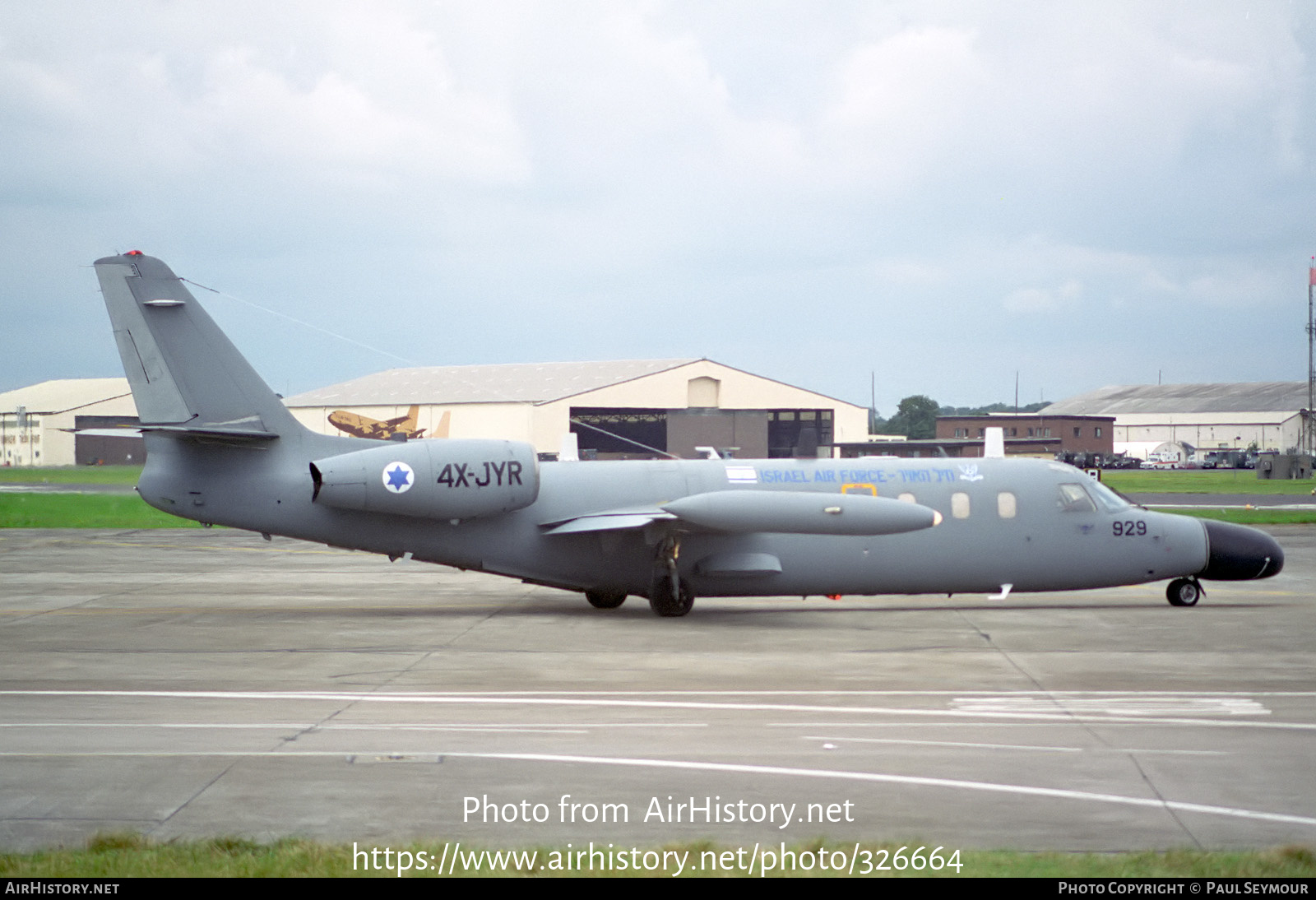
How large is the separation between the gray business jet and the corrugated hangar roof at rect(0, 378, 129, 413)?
88253 millimetres

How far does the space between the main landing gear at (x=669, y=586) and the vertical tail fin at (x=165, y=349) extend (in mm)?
7085

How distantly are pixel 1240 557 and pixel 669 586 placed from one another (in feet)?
34.9

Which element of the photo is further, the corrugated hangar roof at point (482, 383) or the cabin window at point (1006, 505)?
the corrugated hangar roof at point (482, 383)

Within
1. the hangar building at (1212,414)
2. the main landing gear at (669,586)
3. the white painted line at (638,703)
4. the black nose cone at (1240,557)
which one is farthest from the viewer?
the hangar building at (1212,414)

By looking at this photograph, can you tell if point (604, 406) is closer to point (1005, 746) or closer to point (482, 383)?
point (482, 383)

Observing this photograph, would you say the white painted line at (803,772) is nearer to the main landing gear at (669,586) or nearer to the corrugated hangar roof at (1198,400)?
the main landing gear at (669,586)

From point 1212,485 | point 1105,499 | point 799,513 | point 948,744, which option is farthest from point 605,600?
point 1212,485

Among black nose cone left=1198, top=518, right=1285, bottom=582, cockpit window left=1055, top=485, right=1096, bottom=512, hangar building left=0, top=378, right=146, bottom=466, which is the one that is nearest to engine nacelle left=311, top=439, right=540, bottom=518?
cockpit window left=1055, top=485, right=1096, bottom=512

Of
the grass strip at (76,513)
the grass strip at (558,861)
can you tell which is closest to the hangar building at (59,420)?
the grass strip at (76,513)

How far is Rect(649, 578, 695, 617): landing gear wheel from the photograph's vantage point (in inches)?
877

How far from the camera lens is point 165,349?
68.5 ft

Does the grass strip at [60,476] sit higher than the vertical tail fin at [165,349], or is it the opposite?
the vertical tail fin at [165,349]

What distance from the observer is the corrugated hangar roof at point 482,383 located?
2975 inches

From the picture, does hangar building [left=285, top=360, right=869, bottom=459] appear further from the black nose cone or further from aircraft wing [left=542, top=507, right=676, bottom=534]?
the black nose cone
